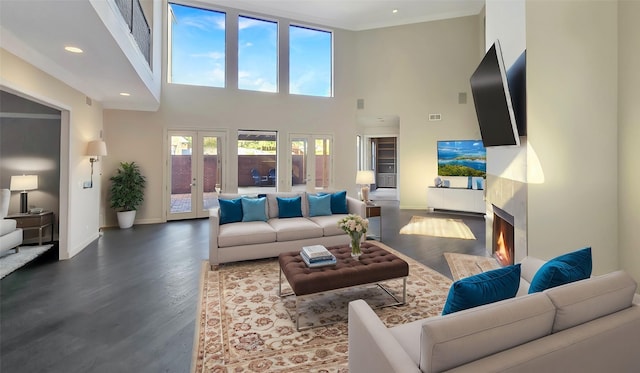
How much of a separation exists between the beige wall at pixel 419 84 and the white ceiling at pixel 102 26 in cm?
47

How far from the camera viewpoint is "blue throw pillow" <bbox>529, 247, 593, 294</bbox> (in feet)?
5.37

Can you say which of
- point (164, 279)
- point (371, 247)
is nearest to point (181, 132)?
point (164, 279)

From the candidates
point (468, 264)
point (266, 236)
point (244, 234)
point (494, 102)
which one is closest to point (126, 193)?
point (244, 234)

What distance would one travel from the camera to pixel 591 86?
299cm

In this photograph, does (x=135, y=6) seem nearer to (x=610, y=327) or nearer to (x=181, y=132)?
(x=181, y=132)

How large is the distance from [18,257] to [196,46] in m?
5.87

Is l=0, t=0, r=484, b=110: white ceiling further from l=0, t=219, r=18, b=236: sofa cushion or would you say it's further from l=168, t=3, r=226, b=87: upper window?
l=0, t=219, r=18, b=236: sofa cushion

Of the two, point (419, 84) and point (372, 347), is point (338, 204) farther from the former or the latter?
point (419, 84)

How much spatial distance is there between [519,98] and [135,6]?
542 centimetres

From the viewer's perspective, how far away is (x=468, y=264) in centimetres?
426

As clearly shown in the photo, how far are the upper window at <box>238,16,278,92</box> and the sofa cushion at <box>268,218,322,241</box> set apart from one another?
508 centimetres

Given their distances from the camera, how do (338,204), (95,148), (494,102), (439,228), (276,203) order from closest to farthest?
1. (494,102)
2. (276,203)
3. (338,204)
4. (95,148)
5. (439,228)

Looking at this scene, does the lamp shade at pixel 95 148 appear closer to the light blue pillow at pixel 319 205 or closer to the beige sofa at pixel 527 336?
the light blue pillow at pixel 319 205

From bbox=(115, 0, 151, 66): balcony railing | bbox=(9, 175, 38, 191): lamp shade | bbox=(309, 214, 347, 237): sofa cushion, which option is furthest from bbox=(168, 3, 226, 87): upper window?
bbox=(309, 214, 347, 237): sofa cushion
